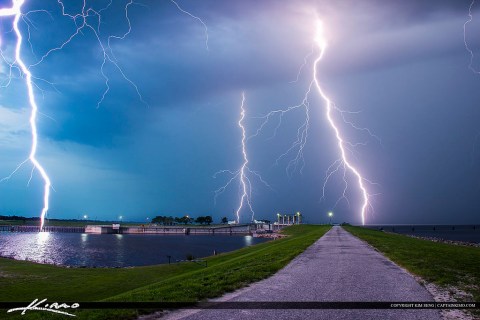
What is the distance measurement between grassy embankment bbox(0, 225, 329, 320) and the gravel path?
39.6 inches

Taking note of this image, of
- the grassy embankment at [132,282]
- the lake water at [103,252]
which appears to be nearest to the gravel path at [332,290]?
the grassy embankment at [132,282]

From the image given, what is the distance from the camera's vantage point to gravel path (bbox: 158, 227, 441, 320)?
7.83 m

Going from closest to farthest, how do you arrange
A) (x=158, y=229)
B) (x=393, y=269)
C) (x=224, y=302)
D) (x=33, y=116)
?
(x=224, y=302)
(x=393, y=269)
(x=33, y=116)
(x=158, y=229)

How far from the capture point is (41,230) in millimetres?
177625

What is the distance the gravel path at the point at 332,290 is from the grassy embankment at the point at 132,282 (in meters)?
1.01

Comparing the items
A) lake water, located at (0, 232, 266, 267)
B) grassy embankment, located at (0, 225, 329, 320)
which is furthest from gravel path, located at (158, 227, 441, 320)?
lake water, located at (0, 232, 266, 267)

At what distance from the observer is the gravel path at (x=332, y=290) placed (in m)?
7.83

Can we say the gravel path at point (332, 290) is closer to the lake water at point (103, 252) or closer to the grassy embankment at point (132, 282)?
the grassy embankment at point (132, 282)

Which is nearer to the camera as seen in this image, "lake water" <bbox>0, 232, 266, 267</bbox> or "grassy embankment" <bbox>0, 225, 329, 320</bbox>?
"grassy embankment" <bbox>0, 225, 329, 320</bbox>

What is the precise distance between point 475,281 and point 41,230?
19864 cm

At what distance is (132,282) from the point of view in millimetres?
23531

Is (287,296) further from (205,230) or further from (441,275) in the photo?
(205,230)

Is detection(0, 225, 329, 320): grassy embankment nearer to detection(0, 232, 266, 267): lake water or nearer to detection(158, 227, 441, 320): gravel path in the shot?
detection(158, 227, 441, 320): gravel path

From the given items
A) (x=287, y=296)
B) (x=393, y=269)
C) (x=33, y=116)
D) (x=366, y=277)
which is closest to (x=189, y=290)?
(x=287, y=296)
